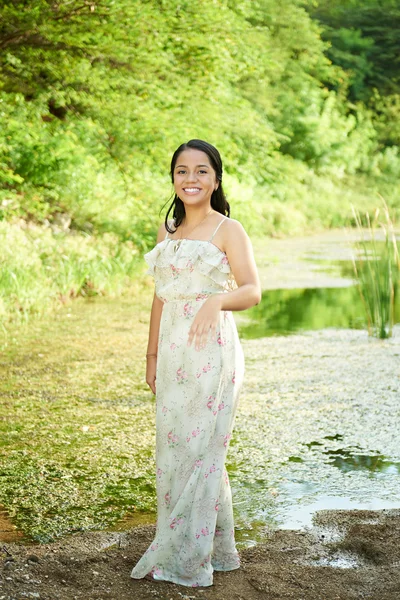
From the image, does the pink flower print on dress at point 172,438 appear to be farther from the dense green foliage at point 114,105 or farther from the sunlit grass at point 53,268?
the dense green foliage at point 114,105

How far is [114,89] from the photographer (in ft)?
36.4

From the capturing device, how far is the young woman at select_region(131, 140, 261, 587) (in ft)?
10.1

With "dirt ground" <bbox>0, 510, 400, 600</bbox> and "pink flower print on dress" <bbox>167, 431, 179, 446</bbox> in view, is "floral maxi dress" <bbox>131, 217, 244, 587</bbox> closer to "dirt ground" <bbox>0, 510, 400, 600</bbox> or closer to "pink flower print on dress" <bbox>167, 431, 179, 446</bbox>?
"pink flower print on dress" <bbox>167, 431, 179, 446</bbox>

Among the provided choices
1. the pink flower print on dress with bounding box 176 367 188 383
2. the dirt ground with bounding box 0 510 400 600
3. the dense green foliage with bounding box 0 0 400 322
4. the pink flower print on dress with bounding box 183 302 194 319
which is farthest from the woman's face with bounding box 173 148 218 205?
the dense green foliage with bounding box 0 0 400 322

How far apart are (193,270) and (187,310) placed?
0.14m

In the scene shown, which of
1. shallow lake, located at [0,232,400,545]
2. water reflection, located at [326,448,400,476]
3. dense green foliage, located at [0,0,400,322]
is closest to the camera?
shallow lake, located at [0,232,400,545]

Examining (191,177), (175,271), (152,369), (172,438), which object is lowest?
(172,438)

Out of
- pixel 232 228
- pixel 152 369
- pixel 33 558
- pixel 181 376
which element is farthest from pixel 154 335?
pixel 33 558

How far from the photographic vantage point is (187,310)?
Answer: 124 inches

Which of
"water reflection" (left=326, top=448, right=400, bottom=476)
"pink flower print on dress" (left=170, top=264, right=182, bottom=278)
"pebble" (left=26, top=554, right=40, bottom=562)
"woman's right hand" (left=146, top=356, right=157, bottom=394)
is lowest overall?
"pebble" (left=26, top=554, right=40, bottom=562)

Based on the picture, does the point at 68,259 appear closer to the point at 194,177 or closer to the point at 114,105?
the point at 114,105

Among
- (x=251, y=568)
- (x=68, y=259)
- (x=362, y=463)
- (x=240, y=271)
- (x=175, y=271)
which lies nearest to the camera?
(x=240, y=271)

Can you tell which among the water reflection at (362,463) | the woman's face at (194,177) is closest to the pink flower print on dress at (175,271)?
the woman's face at (194,177)

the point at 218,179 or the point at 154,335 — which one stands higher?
the point at 218,179
